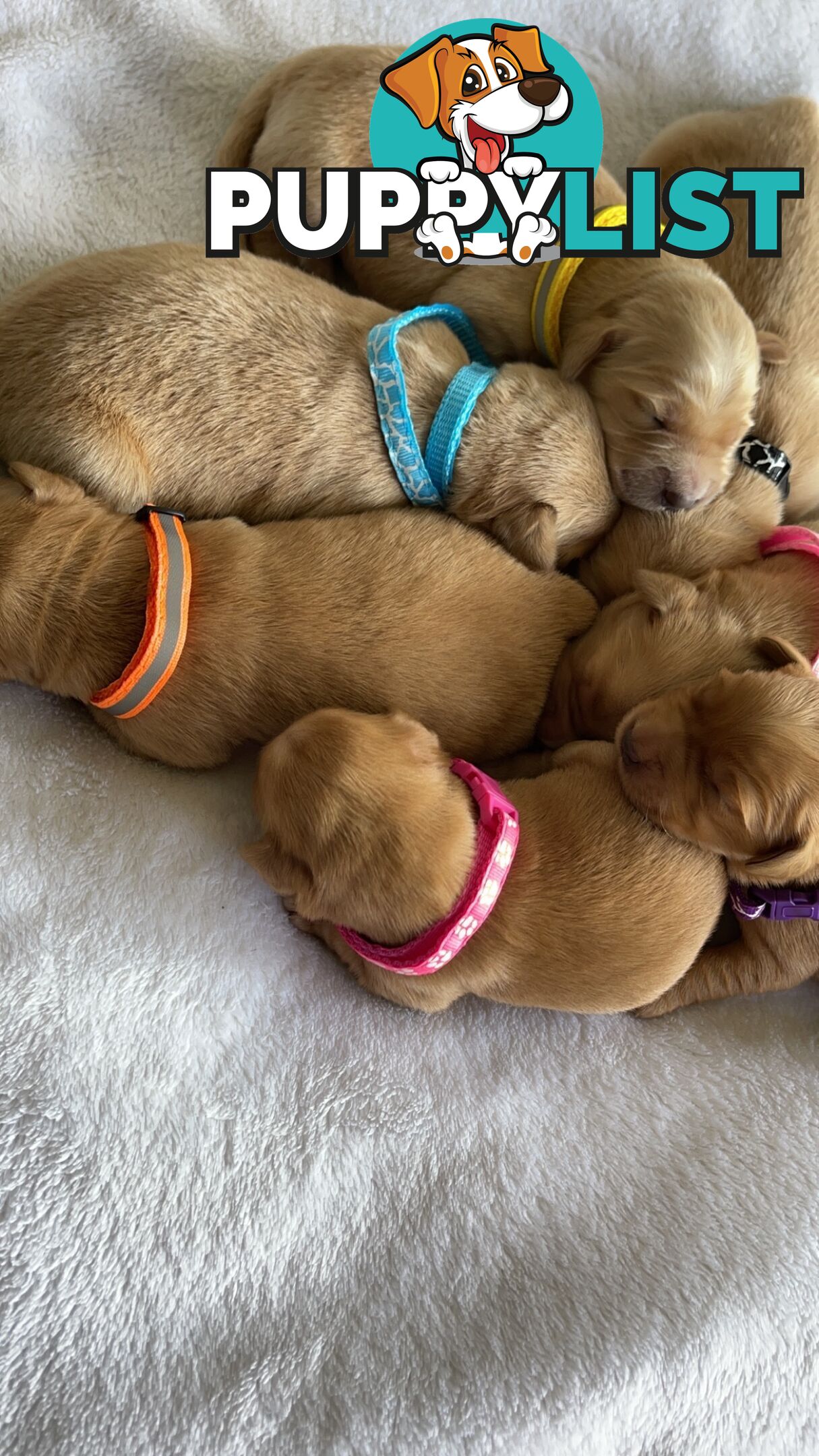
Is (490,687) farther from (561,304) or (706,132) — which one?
(706,132)

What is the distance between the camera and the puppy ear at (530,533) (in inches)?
75.9

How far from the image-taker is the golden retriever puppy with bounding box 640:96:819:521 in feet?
7.15

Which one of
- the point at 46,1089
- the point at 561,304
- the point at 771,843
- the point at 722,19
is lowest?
the point at 46,1089

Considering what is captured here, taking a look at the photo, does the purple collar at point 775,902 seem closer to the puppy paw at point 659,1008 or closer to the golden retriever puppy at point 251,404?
the puppy paw at point 659,1008

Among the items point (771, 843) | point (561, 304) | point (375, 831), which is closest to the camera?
point (375, 831)

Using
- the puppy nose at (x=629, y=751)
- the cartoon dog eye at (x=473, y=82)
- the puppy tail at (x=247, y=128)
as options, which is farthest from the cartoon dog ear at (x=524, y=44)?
the puppy nose at (x=629, y=751)

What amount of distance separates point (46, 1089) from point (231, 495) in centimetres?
113

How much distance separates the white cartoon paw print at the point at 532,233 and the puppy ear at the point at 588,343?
20 cm

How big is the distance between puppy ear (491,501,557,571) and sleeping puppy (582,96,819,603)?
0.25 m

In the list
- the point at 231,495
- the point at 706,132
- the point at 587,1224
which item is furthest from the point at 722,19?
the point at 587,1224

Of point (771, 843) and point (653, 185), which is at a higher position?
point (653, 185)

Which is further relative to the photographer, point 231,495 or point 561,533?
point 561,533

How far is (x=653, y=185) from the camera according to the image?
86.4 inches

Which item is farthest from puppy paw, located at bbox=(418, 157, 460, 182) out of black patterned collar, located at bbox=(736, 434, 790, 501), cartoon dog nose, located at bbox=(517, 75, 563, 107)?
black patterned collar, located at bbox=(736, 434, 790, 501)
